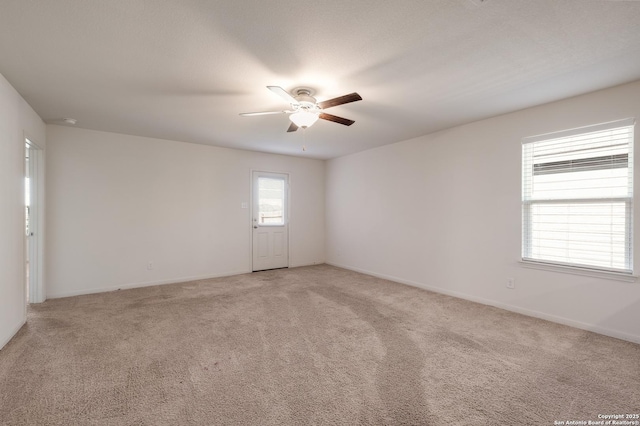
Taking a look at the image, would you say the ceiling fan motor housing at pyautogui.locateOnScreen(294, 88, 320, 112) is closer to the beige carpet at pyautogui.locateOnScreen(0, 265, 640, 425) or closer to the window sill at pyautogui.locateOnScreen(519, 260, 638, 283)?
the beige carpet at pyautogui.locateOnScreen(0, 265, 640, 425)

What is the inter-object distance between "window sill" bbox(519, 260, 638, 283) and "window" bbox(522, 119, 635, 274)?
0.16 feet

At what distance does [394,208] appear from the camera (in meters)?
5.11

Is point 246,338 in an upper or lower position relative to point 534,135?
lower

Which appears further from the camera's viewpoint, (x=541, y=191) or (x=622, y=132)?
(x=541, y=191)

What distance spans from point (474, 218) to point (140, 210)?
5.05 m

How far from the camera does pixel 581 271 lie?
9.93 ft

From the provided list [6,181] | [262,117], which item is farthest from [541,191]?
[6,181]

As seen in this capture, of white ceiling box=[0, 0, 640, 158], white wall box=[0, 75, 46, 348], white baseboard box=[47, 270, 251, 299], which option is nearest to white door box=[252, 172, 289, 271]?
white baseboard box=[47, 270, 251, 299]

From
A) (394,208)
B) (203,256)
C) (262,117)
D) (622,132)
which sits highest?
(262,117)

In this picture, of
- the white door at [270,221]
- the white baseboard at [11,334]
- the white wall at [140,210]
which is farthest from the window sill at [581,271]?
the white baseboard at [11,334]

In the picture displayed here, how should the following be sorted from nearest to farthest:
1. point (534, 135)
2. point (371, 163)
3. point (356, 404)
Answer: point (356, 404) → point (534, 135) → point (371, 163)

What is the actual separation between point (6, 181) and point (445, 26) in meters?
3.99

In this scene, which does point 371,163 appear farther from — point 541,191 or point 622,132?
point 622,132

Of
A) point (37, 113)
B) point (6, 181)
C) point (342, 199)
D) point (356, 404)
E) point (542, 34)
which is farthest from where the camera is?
point (342, 199)
